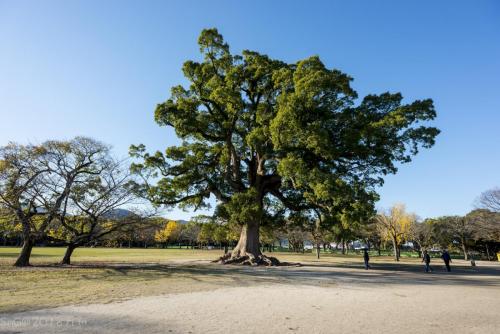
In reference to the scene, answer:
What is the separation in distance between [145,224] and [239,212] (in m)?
6.67

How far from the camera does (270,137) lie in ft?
68.3

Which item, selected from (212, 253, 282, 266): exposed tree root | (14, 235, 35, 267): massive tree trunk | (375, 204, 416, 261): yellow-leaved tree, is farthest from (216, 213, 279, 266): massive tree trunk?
(375, 204, 416, 261): yellow-leaved tree

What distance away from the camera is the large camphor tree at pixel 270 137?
62.3 ft

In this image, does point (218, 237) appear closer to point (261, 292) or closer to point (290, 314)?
point (261, 292)

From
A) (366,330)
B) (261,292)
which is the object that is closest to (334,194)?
(261,292)

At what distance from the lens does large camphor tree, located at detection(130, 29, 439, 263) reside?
1900 cm

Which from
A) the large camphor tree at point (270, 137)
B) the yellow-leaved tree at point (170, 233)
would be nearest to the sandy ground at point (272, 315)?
the large camphor tree at point (270, 137)

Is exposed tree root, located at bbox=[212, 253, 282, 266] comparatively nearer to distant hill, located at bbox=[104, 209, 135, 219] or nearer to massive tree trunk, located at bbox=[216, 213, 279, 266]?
massive tree trunk, located at bbox=[216, 213, 279, 266]

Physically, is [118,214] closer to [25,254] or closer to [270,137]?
[25,254]

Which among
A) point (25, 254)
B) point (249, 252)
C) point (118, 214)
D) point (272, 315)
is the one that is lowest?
point (272, 315)

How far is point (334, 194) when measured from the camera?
17.6 meters

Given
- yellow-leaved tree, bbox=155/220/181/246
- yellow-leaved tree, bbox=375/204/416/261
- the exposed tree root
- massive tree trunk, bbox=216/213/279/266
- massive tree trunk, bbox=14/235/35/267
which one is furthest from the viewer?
yellow-leaved tree, bbox=155/220/181/246

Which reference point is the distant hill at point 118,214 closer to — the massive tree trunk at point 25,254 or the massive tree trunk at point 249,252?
the massive tree trunk at point 25,254

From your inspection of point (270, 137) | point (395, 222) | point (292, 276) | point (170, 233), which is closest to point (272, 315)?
point (292, 276)
